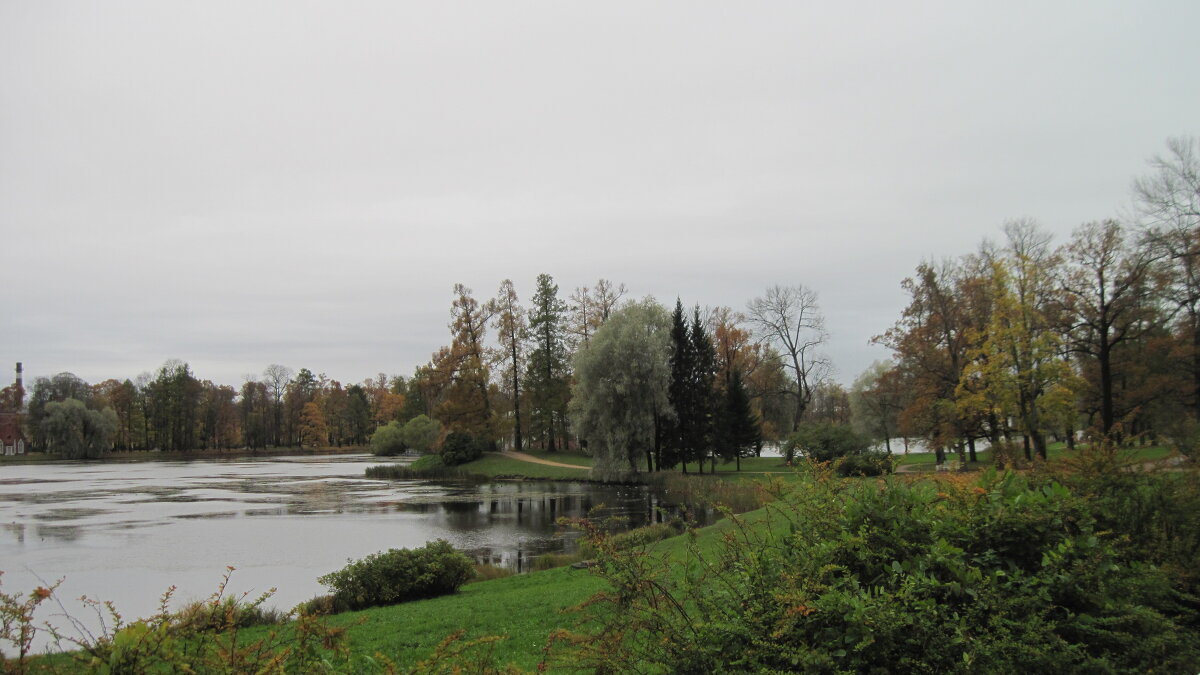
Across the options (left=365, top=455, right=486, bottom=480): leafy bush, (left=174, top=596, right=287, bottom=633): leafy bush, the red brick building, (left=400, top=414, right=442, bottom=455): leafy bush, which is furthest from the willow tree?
the red brick building

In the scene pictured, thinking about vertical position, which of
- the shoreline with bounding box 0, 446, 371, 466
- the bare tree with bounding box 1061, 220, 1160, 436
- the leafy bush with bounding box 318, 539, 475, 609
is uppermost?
the bare tree with bounding box 1061, 220, 1160, 436

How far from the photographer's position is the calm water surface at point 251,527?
15.5 metres

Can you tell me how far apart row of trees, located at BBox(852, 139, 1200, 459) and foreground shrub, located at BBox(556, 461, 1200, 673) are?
65.1 ft

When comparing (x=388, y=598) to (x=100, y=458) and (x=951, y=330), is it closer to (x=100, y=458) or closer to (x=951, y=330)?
(x=951, y=330)

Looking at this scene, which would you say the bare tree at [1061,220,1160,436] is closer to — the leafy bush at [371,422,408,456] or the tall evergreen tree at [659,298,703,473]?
the tall evergreen tree at [659,298,703,473]

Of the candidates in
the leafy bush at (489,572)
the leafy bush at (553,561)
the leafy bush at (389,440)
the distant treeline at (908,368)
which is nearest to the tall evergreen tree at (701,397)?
the distant treeline at (908,368)

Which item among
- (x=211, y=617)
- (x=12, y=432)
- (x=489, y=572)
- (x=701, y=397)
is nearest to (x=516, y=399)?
(x=701, y=397)

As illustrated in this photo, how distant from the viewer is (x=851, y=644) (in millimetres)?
3459

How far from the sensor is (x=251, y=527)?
75.4 ft

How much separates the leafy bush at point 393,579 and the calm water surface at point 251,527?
163 centimetres

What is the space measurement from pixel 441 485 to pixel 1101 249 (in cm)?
3433

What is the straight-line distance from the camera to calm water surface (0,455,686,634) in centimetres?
1545

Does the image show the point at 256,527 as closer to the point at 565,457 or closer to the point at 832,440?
the point at 832,440

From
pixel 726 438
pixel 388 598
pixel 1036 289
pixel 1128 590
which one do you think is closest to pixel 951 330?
pixel 1036 289
